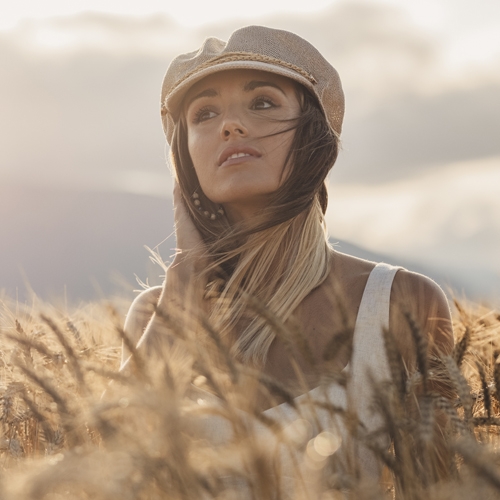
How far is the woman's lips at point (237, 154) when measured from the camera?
2.55m

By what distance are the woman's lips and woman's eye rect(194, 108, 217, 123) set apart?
291mm

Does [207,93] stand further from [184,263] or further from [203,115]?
[184,263]

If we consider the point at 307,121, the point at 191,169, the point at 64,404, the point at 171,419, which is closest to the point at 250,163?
the point at 307,121

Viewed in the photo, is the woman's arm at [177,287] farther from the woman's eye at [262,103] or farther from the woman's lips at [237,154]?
the woman's eye at [262,103]

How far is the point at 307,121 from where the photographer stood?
271cm

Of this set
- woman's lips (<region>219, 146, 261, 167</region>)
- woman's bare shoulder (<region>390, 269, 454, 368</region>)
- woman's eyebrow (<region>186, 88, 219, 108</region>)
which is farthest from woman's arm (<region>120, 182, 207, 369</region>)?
woman's bare shoulder (<region>390, 269, 454, 368</region>)

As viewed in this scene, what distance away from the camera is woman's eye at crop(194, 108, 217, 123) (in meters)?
2.80

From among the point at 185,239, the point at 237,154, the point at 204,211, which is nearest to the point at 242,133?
the point at 237,154

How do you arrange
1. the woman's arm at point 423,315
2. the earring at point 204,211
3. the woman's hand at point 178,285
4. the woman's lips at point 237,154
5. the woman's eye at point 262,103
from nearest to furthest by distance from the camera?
the woman's arm at point 423,315, the woman's hand at point 178,285, the woman's lips at point 237,154, the woman's eye at point 262,103, the earring at point 204,211

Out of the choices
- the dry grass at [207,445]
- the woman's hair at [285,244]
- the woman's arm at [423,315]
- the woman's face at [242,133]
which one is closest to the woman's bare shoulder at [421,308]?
the woman's arm at [423,315]

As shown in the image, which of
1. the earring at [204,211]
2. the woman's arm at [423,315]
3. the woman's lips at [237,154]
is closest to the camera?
the woman's arm at [423,315]

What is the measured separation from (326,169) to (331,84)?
0.44 meters

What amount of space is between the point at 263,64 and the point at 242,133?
1.10ft

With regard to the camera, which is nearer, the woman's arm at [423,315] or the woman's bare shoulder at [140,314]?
the woman's arm at [423,315]
